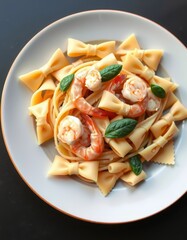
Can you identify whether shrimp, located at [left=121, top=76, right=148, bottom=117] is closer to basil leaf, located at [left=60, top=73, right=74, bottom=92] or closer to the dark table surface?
basil leaf, located at [left=60, top=73, right=74, bottom=92]

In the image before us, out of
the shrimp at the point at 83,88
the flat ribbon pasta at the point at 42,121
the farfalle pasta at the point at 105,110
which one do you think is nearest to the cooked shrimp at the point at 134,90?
the farfalle pasta at the point at 105,110

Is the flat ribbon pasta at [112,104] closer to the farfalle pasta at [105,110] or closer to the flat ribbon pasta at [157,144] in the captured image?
the farfalle pasta at [105,110]

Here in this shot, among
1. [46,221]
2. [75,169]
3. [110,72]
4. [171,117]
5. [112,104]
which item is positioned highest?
[110,72]

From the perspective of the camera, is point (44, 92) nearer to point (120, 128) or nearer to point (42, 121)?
point (42, 121)

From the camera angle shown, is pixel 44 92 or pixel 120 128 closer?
pixel 120 128

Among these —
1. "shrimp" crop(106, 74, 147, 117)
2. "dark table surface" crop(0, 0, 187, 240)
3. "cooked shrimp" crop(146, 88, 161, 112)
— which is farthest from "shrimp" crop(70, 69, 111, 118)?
"dark table surface" crop(0, 0, 187, 240)

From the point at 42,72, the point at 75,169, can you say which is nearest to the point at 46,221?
the point at 75,169

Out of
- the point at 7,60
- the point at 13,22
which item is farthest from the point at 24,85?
the point at 13,22

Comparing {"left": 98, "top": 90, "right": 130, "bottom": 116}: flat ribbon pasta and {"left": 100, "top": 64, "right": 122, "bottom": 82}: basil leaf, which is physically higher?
{"left": 100, "top": 64, "right": 122, "bottom": 82}: basil leaf
